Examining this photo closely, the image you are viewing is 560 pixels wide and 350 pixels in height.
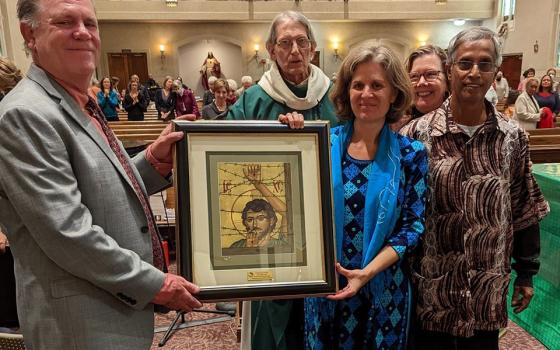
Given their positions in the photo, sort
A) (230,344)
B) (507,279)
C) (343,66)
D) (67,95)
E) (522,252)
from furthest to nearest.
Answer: (230,344) → (522,252) → (507,279) → (343,66) → (67,95)

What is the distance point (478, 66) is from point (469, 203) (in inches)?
18.2

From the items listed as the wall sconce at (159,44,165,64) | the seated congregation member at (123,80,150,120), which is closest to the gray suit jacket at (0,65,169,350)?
the seated congregation member at (123,80,150,120)

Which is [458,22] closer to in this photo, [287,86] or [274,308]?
[287,86]

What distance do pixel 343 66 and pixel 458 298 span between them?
2.99 feet

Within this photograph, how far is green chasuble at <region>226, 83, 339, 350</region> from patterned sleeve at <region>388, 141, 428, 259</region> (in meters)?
0.50

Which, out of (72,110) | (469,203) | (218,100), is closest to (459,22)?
(218,100)

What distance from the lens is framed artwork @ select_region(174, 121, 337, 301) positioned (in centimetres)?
129

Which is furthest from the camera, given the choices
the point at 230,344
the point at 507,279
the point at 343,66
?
the point at 230,344

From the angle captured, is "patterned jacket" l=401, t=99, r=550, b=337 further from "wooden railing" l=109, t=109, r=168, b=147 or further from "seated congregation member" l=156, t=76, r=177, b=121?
"seated congregation member" l=156, t=76, r=177, b=121

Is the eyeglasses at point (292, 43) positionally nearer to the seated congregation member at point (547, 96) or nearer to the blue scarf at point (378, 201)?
the blue scarf at point (378, 201)

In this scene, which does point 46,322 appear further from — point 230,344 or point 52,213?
point 230,344

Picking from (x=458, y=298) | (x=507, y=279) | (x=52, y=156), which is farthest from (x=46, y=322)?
(x=507, y=279)

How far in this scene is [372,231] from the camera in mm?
1431

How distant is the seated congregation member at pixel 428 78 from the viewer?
7.02 feet
